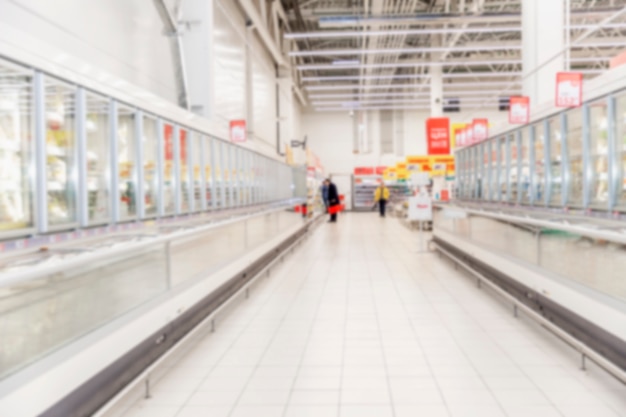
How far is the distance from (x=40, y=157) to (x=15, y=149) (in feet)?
0.93

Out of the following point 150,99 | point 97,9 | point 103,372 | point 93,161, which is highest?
point 97,9

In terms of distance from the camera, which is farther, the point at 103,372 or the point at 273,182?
the point at 273,182

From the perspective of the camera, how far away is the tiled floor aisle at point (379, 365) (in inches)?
145

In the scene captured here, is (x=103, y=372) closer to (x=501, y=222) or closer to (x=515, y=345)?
(x=515, y=345)

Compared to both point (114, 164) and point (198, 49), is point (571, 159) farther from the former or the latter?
point (198, 49)

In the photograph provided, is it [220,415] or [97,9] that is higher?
[97,9]

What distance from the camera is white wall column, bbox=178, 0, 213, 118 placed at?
1083 cm

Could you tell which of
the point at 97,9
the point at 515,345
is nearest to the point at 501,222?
the point at 515,345

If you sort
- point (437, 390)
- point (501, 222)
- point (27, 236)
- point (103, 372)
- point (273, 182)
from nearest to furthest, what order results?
1. point (103, 372)
2. point (437, 390)
3. point (27, 236)
4. point (501, 222)
5. point (273, 182)

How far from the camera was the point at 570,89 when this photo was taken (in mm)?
7938

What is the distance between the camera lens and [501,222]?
6.82 meters

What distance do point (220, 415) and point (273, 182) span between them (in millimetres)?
15538

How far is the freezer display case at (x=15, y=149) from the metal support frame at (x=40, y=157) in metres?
0.04

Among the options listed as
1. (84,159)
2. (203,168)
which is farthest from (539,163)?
(84,159)
